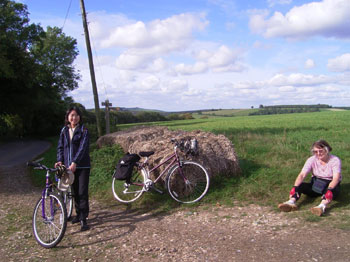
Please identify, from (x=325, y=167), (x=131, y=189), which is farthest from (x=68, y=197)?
(x=325, y=167)

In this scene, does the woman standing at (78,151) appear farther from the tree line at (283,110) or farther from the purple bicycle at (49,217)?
the tree line at (283,110)

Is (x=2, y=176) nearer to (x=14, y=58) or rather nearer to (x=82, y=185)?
(x=82, y=185)

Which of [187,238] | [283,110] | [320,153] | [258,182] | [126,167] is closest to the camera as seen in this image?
[187,238]

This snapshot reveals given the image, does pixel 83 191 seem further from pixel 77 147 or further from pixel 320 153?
pixel 320 153

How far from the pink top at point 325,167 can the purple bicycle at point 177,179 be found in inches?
76.7

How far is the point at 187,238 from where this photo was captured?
183 inches

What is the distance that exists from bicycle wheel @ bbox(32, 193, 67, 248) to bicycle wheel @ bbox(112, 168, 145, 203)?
6.29ft

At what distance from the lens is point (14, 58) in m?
17.8

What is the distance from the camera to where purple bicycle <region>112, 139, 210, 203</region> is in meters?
6.25

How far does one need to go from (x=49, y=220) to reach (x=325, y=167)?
4.72 metres

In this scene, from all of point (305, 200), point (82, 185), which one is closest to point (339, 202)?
point (305, 200)

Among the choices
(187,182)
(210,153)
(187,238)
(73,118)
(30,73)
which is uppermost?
(30,73)

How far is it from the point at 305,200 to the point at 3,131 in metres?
28.5

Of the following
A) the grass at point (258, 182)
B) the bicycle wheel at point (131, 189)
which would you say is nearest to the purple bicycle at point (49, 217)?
the bicycle wheel at point (131, 189)
